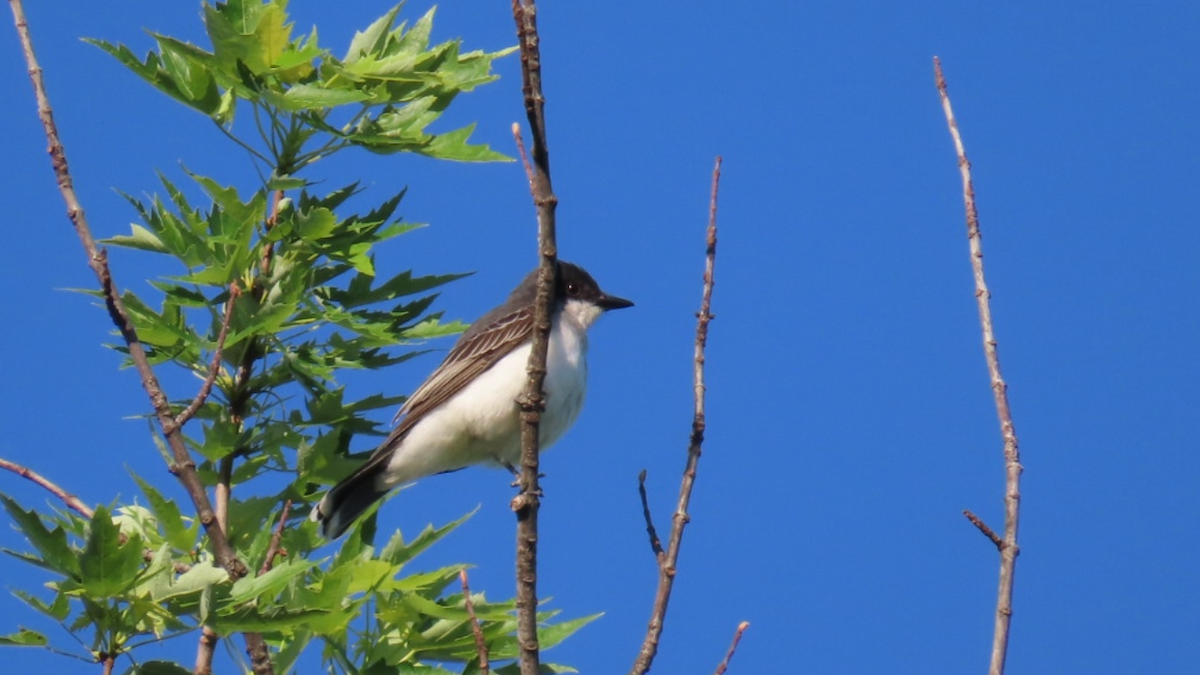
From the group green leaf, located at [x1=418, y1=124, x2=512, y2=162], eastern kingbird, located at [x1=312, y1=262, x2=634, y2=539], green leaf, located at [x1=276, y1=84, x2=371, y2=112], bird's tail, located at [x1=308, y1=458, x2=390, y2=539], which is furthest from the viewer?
eastern kingbird, located at [x1=312, y1=262, x2=634, y2=539]

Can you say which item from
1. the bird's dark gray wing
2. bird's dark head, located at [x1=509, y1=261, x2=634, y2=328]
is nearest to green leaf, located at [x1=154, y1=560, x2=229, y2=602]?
the bird's dark gray wing

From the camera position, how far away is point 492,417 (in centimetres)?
830

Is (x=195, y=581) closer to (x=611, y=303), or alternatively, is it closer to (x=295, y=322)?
(x=295, y=322)

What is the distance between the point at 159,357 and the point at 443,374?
10.3ft

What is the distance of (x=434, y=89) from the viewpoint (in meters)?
5.81

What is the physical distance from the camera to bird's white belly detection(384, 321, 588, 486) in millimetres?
8203

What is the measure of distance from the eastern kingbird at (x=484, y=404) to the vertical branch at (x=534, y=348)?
9.73 ft

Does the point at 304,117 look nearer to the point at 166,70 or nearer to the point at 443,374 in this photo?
the point at 166,70

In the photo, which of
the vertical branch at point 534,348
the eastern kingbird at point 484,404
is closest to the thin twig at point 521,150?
the vertical branch at point 534,348

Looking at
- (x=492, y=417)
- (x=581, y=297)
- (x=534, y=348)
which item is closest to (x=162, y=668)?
(x=534, y=348)

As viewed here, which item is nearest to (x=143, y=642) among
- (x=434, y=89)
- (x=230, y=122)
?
(x=230, y=122)

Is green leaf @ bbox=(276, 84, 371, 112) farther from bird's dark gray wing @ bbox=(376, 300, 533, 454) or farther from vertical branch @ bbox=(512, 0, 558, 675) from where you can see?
bird's dark gray wing @ bbox=(376, 300, 533, 454)

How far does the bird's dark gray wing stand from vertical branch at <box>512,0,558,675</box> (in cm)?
344

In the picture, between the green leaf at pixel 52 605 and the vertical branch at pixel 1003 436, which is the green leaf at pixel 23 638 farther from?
the vertical branch at pixel 1003 436
